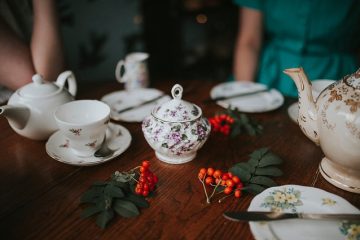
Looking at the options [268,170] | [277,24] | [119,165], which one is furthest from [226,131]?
[277,24]

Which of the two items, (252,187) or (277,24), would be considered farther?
(277,24)

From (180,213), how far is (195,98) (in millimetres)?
559

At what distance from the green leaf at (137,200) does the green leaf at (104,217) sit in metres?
0.05

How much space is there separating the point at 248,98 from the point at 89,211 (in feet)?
2.27

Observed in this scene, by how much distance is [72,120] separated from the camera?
0.76 meters

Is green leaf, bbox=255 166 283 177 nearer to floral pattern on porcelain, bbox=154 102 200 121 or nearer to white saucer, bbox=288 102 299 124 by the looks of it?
floral pattern on porcelain, bbox=154 102 200 121

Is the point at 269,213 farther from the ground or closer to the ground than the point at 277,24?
closer to the ground

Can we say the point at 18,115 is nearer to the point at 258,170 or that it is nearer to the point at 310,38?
the point at 258,170

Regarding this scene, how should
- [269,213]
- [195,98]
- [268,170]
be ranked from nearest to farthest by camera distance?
1. [269,213]
2. [268,170]
3. [195,98]

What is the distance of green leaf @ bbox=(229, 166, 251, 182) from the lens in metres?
0.66

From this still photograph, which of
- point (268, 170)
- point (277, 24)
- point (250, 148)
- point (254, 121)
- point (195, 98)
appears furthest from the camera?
point (277, 24)

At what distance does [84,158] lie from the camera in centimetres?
73

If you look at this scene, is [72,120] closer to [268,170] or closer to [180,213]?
[180,213]

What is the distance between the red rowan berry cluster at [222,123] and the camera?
0.86 meters
